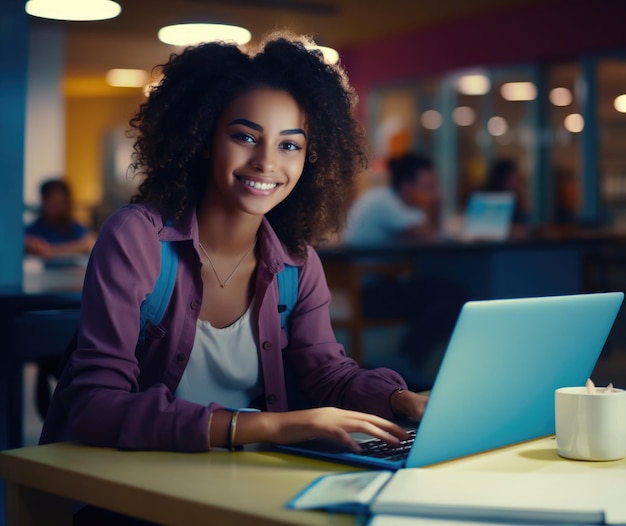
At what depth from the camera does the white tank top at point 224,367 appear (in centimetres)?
152

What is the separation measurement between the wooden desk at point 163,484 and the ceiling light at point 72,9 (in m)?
1.85

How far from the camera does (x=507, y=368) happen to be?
3.62 feet

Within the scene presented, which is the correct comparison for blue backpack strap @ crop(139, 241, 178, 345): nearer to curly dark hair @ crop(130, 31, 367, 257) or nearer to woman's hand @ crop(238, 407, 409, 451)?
curly dark hair @ crop(130, 31, 367, 257)

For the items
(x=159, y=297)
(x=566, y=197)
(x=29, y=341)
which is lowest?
(x=29, y=341)

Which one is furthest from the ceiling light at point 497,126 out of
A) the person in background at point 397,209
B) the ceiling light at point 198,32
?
the ceiling light at point 198,32

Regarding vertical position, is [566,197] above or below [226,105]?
above

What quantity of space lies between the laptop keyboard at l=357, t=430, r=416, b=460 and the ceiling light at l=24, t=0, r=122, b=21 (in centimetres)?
191

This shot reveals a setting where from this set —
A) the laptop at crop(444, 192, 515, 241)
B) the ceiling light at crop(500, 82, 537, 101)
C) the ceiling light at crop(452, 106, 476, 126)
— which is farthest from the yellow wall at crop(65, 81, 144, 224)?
the laptop at crop(444, 192, 515, 241)

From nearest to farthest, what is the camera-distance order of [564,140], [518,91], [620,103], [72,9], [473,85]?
[72,9] → [620,103] → [564,140] → [518,91] → [473,85]

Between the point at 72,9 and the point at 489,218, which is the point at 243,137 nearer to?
the point at 72,9

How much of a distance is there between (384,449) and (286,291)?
525mm

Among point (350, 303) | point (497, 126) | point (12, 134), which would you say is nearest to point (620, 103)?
point (497, 126)

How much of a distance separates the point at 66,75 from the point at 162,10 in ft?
14.1

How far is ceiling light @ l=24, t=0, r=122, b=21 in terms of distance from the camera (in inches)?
108
